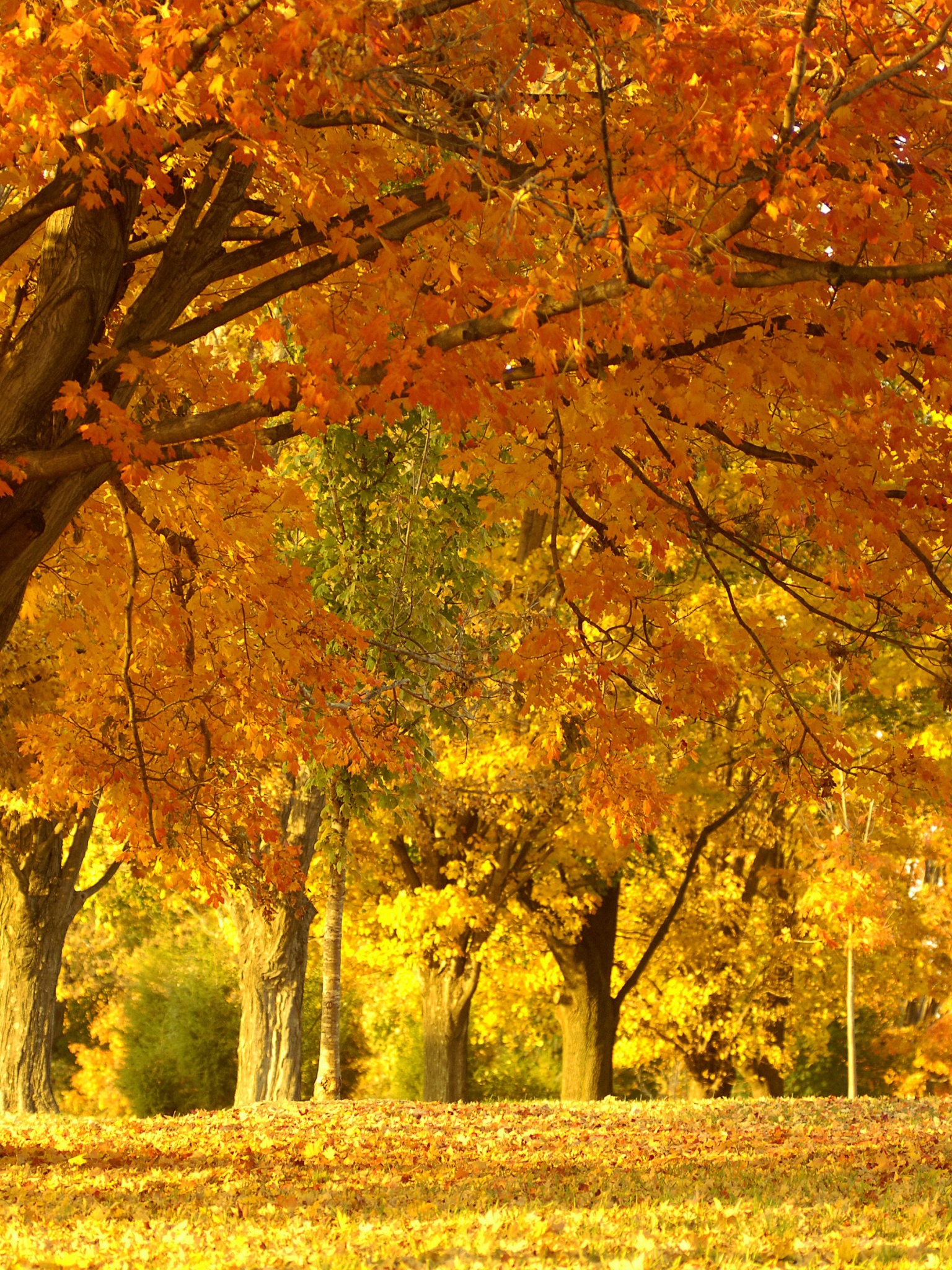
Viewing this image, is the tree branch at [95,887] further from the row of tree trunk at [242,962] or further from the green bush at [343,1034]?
the green bush at [343,1034]

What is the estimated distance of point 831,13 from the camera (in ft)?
19.7

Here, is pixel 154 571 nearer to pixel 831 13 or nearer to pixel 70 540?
pixel 70 540

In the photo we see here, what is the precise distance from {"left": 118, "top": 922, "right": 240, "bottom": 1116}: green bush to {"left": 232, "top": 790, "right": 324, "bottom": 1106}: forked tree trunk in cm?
830

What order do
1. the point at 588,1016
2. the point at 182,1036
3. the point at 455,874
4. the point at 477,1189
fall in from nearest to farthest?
the point at 477,1189 → the point at 455,874 → the point at 588,1016 → the point at 182,1036

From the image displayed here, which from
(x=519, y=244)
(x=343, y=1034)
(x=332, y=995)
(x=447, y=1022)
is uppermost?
(x=519, y=244)

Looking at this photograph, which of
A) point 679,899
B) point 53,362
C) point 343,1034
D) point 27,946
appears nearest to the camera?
point 53,362

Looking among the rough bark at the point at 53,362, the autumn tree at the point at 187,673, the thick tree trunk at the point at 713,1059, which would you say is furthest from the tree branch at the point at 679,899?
the rough bark at the point at 53,362

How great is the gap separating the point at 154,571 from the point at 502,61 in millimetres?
4345

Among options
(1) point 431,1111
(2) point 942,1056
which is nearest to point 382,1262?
(1) point 431,1111

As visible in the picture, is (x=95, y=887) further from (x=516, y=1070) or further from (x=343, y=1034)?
(x=516, y=1070)

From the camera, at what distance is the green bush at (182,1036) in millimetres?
23672

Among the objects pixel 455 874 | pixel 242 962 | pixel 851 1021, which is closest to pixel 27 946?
pixel 242 962

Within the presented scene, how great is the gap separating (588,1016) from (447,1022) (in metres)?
2.31

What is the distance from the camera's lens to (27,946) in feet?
51.8
